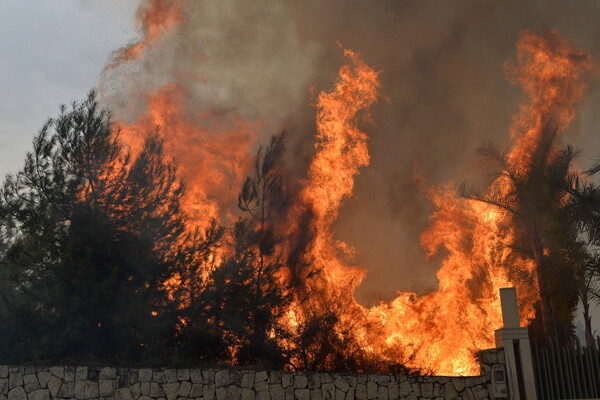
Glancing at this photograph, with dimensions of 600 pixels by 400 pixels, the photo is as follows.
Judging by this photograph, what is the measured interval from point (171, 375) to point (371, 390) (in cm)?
523

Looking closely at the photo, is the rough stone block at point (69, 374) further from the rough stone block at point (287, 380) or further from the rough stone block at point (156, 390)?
the rough stone block at point (287, 380)

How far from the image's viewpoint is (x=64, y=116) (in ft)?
64.0

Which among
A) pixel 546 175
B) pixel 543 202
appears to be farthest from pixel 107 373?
pixel 546 175

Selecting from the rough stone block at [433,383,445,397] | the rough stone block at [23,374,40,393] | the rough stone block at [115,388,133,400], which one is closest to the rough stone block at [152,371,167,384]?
the rough stone block at [115,388,133,400]

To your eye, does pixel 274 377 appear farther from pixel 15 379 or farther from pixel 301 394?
pixel 15 379

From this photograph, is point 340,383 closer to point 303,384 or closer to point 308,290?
point 303,384

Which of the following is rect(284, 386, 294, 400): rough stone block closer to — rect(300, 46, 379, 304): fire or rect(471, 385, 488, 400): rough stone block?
rect(471, 385, 488, 400): rough stone block

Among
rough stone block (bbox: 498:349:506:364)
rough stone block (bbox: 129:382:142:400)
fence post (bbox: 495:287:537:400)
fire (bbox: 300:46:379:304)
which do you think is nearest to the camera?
fence post (bbox: 495:287:537:400)

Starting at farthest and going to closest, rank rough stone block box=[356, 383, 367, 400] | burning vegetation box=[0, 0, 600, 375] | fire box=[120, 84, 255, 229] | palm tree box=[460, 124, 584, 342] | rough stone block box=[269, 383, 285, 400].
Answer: fire box=[120, 84, 255, 229] → palm tree box=[460, 124, 584, 342] → burning vegetation box=[0, 0, 600, 375] → rough stone block box=[356, 383, 367, 400] → rough stone block box=[269, 383, 285, 400]

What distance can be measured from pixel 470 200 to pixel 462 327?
507 cm

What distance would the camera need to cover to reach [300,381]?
1595 centimetres

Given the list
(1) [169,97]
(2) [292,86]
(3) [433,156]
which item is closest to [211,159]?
(1) [169,97]

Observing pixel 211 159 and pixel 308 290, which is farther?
pixel 211 159

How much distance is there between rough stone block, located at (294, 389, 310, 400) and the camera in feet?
52.0
